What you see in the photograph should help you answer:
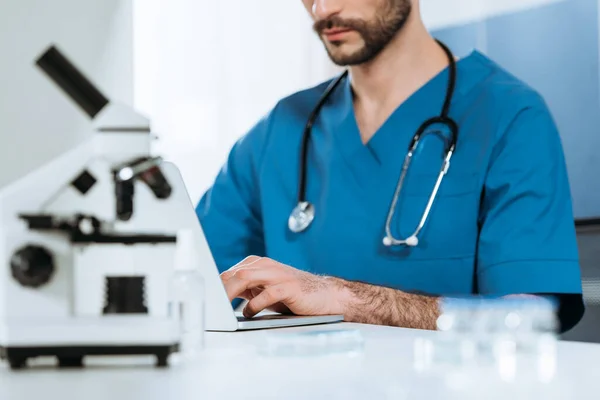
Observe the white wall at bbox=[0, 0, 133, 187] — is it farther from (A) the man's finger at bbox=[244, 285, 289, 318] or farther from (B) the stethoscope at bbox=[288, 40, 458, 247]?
(A) the man's finger at bbox=[244, 285, 289, 318]

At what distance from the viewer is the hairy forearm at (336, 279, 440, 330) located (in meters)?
1.08

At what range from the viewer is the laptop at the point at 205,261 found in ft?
2.51

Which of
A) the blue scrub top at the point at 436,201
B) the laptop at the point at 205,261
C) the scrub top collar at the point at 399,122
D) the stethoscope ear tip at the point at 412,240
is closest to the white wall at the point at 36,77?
the blue scrub top at the point at 436,201

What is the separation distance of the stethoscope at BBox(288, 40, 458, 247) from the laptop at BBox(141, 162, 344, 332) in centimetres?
40

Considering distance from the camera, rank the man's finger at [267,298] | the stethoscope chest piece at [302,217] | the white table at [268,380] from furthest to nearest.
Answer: the stethoscope chest piece at [302,217] < the man's finger at [267,298] < the white table at [268,380]

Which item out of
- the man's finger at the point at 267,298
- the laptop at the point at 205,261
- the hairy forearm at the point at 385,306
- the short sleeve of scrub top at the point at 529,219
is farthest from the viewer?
the short sleeve of scrub top at the point at 529,219

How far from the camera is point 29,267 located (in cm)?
57

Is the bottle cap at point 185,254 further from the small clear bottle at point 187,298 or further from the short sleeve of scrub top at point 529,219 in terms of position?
the short sleeve of scrub top at point 529,219

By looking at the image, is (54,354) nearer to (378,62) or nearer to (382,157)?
(382,157)

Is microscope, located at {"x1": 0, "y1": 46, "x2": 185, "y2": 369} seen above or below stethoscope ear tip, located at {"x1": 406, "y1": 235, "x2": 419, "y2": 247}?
above

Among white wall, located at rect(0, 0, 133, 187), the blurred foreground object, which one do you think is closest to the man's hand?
the blurred foreground object

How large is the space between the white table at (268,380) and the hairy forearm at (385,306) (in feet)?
1.42

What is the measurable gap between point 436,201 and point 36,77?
4.03 feet

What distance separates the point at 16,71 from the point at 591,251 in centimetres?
147
